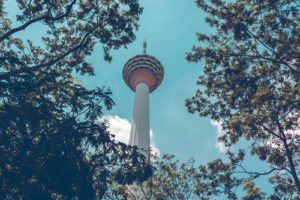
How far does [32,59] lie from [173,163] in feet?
34.4

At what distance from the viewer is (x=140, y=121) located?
1534 inches

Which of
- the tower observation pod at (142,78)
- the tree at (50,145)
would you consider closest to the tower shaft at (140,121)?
the tower observation pod at (142,78)

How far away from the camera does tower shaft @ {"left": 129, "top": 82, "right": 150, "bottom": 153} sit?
3609 cm

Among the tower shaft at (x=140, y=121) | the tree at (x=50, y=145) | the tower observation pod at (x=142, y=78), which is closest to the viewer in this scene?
the tree at (x=50, y=145)

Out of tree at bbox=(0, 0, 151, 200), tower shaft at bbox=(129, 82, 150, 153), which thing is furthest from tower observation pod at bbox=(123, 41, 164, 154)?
tree at bbox=(0, 0, 151, 200)

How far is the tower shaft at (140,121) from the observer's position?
118ft

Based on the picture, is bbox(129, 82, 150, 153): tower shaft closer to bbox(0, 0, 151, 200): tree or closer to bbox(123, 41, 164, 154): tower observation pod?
bbox(123, 41, 164, 154): tower observation pod

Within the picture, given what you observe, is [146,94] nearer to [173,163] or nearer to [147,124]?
[147,124]

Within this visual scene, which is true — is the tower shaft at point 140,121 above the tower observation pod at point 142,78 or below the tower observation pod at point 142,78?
below

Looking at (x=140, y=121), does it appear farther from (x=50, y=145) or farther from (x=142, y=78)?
(x=50, y=145)

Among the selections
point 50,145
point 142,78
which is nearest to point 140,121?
point 142,78

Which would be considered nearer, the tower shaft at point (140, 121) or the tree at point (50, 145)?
the tree at point (50, 145)

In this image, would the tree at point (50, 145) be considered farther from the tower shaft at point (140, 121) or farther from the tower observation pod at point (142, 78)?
the tower observation pod at point (142, 78)

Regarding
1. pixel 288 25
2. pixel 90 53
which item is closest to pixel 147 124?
pixel 90 53
